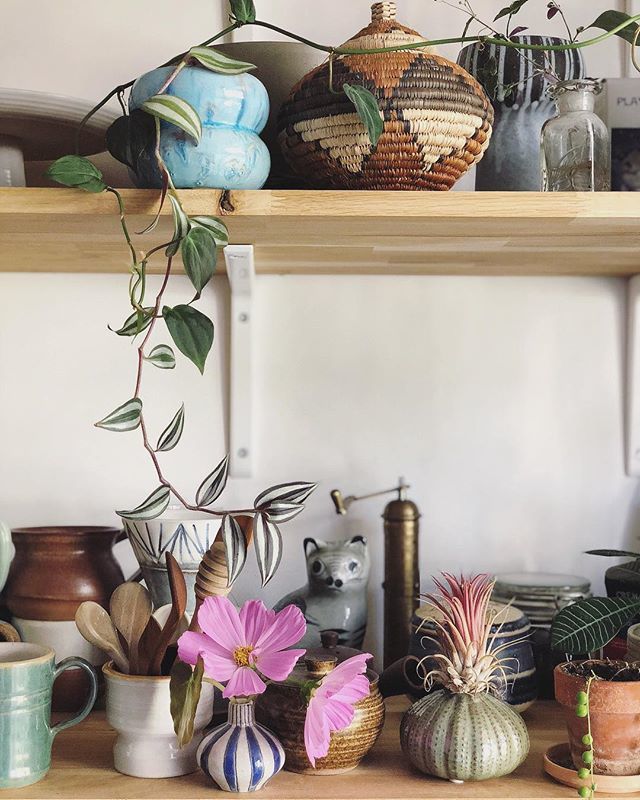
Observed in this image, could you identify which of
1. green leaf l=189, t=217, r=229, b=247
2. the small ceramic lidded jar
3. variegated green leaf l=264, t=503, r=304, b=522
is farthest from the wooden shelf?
green leaf l=189, t=217, r=229, b=247

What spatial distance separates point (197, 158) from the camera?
0.76 meters

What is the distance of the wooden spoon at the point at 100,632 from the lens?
31.6 inches

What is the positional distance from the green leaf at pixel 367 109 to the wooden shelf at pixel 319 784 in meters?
0.53

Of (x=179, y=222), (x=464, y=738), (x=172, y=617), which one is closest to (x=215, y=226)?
(x=179, y=222)

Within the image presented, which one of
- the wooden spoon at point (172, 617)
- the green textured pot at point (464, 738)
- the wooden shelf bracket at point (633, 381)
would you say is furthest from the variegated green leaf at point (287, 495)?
the wooden shelf bracket at point (633, 381)

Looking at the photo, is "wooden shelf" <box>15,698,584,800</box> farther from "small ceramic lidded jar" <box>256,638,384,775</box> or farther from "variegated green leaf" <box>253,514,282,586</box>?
"variegated green leaf" <box>253,514,282,586</box>

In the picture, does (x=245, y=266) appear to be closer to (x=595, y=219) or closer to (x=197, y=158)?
(x=197, y=158)

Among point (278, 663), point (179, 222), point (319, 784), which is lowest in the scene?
point (319, 784)

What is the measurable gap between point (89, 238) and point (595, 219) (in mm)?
491

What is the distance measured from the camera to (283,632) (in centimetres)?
76

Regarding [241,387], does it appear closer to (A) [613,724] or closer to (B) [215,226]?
(B) [215,226]

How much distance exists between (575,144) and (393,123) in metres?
0.20

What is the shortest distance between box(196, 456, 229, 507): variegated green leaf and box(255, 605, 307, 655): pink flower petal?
116mm

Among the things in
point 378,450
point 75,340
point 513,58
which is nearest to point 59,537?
point 75,340
